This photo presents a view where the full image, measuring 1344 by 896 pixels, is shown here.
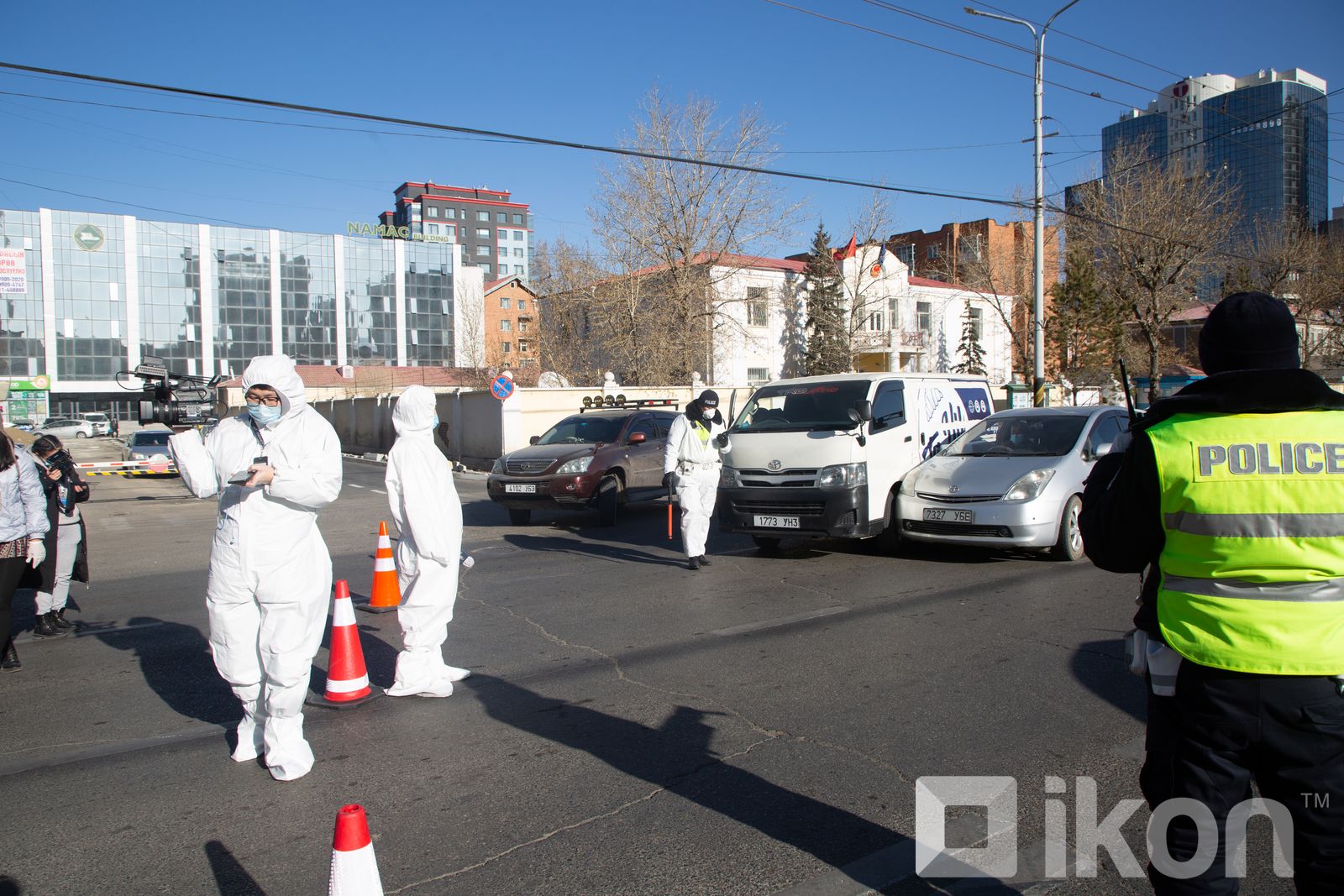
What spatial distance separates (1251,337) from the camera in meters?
2.32

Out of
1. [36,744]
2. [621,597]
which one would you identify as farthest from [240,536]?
[621,597]

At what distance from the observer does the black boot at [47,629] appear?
7.43 metres

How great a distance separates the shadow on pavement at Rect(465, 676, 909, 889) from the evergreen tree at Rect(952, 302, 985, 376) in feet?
158

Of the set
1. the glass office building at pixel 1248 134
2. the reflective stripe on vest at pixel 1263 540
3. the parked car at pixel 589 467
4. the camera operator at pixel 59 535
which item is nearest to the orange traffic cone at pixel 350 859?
the reflective stripe on vest at pixel 1263 540

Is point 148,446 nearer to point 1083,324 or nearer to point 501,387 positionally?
point 501,387

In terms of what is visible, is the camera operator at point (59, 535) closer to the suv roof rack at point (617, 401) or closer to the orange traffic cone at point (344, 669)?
the orange traffic cone at point (344, 669)

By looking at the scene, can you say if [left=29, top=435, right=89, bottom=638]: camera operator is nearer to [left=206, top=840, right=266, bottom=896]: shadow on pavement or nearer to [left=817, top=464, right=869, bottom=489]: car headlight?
[left=206, top=840, right=266, bottom=896]: shadow on pavement

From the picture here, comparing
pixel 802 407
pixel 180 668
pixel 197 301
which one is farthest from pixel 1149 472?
pixel 197 301

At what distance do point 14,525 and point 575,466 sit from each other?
25.6 feet

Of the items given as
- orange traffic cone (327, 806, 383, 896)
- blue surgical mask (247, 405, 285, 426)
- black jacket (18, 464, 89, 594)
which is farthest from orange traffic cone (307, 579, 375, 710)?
orange traffic cone (327, 806, 383, 896)

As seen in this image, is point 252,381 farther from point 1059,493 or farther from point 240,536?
point 1059,493

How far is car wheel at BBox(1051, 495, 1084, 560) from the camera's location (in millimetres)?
9375

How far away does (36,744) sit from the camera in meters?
4.89

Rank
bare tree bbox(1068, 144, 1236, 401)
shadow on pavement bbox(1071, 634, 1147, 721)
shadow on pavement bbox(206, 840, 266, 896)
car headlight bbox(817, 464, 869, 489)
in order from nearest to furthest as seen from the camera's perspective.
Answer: shadow on pavement bbox(206, 840, 266, 896) < shadow on pavement bbox(1071, 634, 1147, 721) < car headlight bbox(817, 464, 869, 489) < bare tree bbox(1068, 144, 1236, 401)
